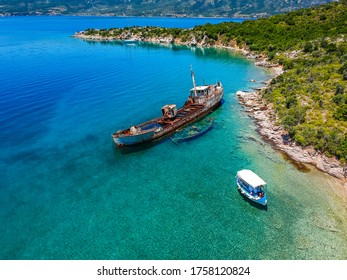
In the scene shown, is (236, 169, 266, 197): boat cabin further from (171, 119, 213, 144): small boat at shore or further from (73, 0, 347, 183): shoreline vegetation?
(171, 119, 213, 144): small boat at shore

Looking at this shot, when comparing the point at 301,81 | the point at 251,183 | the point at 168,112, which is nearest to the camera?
the point at 251,183

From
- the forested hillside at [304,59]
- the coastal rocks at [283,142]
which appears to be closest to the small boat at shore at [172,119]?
the coastal rocks at [283,142]

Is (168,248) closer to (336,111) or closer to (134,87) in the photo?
(336,111)

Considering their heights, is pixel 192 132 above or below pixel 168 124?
below

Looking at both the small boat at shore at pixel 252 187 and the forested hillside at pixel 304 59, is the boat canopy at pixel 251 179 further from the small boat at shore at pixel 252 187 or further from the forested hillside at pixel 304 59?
the forested hillside at pixel 304 59

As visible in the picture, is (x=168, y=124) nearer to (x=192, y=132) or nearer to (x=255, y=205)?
(x=192, y=132)

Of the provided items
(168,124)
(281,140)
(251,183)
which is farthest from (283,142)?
(168,124)

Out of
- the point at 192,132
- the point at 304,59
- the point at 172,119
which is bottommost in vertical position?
the point at 192,132
